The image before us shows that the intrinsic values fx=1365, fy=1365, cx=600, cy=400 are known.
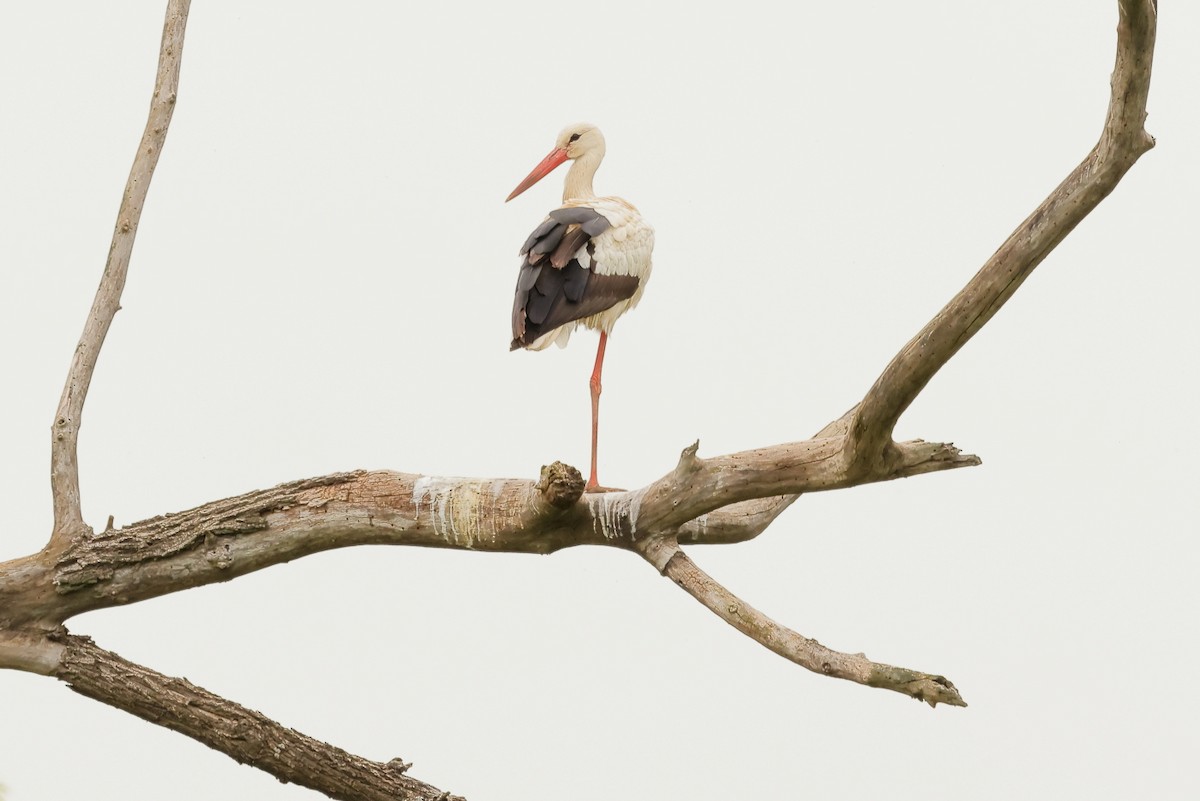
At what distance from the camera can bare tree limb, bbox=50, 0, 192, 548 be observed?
4805 mm

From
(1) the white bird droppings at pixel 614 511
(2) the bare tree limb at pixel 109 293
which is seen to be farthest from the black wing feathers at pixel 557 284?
(2) the bare tree limb at pixel 109 293

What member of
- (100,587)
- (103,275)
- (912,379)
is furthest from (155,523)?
(912,379)

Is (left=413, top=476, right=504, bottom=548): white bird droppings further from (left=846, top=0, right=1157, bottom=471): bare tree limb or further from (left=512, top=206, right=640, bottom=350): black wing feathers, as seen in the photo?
(left=846, top=0, right=1157, bottom=471): bare tree limb

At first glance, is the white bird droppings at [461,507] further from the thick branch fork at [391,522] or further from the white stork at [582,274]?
the white stork at [582,274]

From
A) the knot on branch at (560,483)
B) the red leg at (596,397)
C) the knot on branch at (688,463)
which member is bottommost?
the knot on branch at (560,483)

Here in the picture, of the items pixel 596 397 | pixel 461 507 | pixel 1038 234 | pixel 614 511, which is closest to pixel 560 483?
pixel 614 511

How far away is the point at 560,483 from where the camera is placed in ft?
13.1

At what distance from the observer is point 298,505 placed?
461 centimetres

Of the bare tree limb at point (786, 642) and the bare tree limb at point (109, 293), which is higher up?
the bare tree limb at point (109, 293)

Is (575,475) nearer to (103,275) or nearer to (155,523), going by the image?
(155,523)

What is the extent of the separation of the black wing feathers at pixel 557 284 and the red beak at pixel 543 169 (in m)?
0.68

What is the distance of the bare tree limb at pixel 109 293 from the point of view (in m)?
4.80

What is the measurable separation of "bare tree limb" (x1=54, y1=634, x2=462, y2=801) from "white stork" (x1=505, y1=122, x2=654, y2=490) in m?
1.24

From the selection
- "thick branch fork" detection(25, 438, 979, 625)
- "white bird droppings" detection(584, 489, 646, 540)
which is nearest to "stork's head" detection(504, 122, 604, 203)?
"thick branch fork" detection(25, 438, 979, 625)
